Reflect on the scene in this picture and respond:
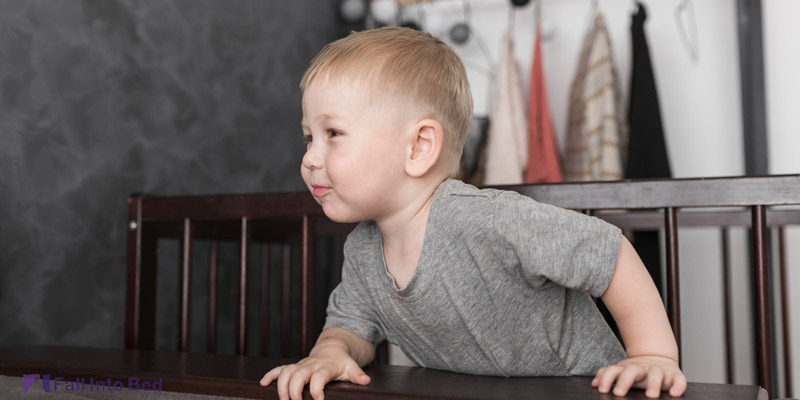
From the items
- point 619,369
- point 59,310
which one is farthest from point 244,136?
point 619,369

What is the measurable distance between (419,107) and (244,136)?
142cm

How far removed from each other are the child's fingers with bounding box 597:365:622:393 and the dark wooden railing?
11.1 inches

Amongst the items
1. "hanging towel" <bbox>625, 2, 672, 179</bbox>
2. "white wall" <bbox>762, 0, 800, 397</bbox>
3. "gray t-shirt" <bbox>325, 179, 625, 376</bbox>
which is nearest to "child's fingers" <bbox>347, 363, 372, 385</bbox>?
"gray t-shirt" <bbox>325, 179, 625, 376</bbox>

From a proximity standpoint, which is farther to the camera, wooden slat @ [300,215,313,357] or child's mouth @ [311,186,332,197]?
wooden slat @ [300,215,313,357]

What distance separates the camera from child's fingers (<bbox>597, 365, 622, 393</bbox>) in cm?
75

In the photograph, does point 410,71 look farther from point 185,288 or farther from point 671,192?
point 185,288

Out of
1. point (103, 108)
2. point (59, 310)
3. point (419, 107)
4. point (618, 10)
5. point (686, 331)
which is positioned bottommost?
point (686, 331)

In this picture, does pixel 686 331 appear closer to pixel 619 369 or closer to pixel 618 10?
pixel 618 10

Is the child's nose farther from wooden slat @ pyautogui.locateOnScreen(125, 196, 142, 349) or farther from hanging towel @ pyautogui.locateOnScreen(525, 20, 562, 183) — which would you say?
hanging towel @ pyautogui.locateOnScreen(525, 20, 562, 183)

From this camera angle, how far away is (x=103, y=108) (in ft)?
5.43

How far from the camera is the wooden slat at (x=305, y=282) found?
3.78 ft

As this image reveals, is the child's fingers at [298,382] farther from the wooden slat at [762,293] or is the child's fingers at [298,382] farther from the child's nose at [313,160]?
the wooden slat at [762,293]

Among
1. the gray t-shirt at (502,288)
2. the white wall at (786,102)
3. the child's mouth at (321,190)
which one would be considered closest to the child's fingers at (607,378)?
the gray t-shirt at (502,288)

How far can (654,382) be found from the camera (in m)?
0.73
